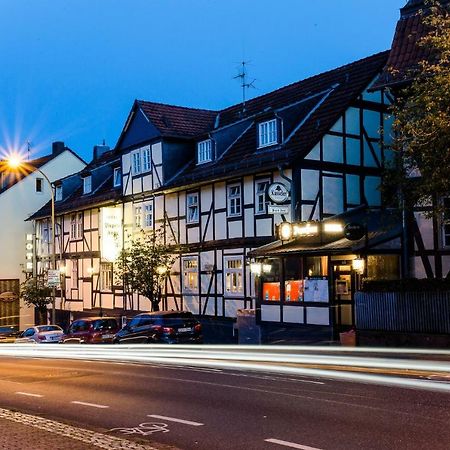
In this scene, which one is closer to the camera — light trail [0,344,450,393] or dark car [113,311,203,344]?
light trail [0,344,450,393]

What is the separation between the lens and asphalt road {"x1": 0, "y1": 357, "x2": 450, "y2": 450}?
355 inches

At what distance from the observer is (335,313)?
84.9ft

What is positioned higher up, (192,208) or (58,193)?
(58,193)

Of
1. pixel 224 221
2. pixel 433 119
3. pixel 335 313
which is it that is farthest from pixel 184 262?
pixel 433 119

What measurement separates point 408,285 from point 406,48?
886 cm

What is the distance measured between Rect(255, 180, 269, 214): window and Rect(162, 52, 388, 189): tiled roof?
74 centimetres

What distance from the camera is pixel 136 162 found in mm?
37750

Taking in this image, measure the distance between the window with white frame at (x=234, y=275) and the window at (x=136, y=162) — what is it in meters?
9.11

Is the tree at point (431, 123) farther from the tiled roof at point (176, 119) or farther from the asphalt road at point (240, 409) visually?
the tiled roof at point (176, 119)

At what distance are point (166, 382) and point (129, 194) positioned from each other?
23.6 m

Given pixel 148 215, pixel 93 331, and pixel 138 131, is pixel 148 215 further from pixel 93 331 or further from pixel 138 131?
pixel 93 331

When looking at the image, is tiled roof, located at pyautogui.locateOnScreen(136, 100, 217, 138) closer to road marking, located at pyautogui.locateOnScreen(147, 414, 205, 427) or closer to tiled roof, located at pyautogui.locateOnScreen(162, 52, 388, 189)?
tiled roof, located at pyautogui.locateOnScreen(162, 52, 388, 189)

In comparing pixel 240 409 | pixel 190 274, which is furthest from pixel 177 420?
pixel 190 274

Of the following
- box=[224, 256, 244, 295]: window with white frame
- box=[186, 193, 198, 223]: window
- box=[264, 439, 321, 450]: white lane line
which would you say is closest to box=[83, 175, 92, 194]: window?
box=[186, 193, 198, 223]: window
